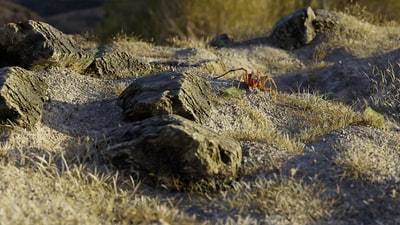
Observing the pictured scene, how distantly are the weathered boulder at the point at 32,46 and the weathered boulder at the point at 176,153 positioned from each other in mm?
2626

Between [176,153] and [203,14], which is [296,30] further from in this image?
[203,14]

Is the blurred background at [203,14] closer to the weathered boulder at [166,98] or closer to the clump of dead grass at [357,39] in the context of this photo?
the clump of dead grass at [357,39]

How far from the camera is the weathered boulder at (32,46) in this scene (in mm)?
7191

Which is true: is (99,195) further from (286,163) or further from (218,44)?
(218,44)

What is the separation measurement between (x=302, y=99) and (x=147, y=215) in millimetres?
4402

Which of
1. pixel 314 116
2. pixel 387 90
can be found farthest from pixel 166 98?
pixel 387 90

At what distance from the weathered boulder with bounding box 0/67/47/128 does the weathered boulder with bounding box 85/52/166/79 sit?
1748 millimetres

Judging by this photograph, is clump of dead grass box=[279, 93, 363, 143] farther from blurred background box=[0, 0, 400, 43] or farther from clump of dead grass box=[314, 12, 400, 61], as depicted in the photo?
blurred background box=[0, 0, 400, 43]

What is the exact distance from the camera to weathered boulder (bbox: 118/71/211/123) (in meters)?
6.09

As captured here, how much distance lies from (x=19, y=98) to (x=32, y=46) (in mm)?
1520

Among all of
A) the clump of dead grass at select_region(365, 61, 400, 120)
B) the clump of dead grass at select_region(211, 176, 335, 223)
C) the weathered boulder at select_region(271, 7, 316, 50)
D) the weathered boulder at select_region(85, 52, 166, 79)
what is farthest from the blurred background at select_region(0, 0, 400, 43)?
the clump of dead grass at select_region(211, 176, 335, 223)

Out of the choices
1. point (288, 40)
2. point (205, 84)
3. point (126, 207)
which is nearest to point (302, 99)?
point (205, 84)

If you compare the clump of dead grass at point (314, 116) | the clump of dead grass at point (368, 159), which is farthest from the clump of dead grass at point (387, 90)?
the clump of dead grass at point (368, 159)

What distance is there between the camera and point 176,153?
196 inches
